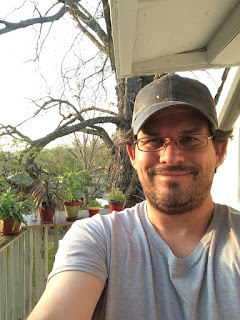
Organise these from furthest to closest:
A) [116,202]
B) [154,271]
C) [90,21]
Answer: [90,21] < [116,202] < [154,271]

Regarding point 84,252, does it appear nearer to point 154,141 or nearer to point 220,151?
point 154,141

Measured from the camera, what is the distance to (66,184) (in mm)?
2861

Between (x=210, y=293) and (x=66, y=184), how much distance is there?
218 cm

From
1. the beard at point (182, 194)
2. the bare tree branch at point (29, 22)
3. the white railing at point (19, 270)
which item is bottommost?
the white railing at point (19, 270)

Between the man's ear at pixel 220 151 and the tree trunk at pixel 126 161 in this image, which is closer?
the man's ear at pixel 220 151

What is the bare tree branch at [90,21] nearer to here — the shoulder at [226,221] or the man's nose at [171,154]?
the man's nose at [171,154]

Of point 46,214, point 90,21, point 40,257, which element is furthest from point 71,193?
point 90,21

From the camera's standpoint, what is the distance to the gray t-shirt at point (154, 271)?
2.71ft

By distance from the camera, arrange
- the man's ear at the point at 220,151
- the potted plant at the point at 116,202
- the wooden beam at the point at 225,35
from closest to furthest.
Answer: the man's ear at the point at 220,151 < the wooden beam at the point at 225,35 < the potted plant at the point at 116,202

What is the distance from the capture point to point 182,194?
1046mm

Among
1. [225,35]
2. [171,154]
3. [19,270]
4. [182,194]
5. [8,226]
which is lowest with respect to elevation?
[19,270]

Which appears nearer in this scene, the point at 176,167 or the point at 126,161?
the point at 176,167

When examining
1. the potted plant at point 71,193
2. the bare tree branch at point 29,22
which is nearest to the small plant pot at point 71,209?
the potted plant at point 71,193

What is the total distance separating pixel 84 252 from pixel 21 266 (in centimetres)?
210
